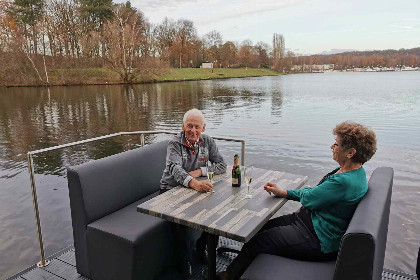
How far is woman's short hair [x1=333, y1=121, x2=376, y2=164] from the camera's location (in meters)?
2.32

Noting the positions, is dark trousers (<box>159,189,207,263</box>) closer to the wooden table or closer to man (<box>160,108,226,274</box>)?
man (<box>160,108,226,274</box>)

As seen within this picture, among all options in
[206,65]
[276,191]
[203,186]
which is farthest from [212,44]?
[276,191]

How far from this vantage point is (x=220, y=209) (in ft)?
8.20

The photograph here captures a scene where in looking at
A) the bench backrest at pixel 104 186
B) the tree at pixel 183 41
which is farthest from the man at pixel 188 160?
the tree at pixel 183 41

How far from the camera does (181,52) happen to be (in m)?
70.9

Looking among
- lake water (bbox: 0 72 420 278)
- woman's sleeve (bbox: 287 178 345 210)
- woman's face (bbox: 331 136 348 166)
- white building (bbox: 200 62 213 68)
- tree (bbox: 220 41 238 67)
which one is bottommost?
lake water (bbox: 0 72 420 278)

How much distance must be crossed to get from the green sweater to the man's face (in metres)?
1.40

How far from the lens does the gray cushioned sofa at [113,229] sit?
281cm

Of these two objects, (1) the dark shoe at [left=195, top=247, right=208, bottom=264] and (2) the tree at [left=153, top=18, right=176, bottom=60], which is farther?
(2) the tree at [left=153, top=18, right=176, bottom=60]

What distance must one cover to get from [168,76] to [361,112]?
3998 cm

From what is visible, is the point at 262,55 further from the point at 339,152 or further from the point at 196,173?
the point at 339,152

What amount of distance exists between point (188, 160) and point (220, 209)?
1.01m

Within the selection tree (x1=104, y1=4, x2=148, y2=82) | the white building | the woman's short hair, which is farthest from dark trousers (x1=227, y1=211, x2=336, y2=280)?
the white building

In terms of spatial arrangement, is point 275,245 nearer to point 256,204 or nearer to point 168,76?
point 256,204
